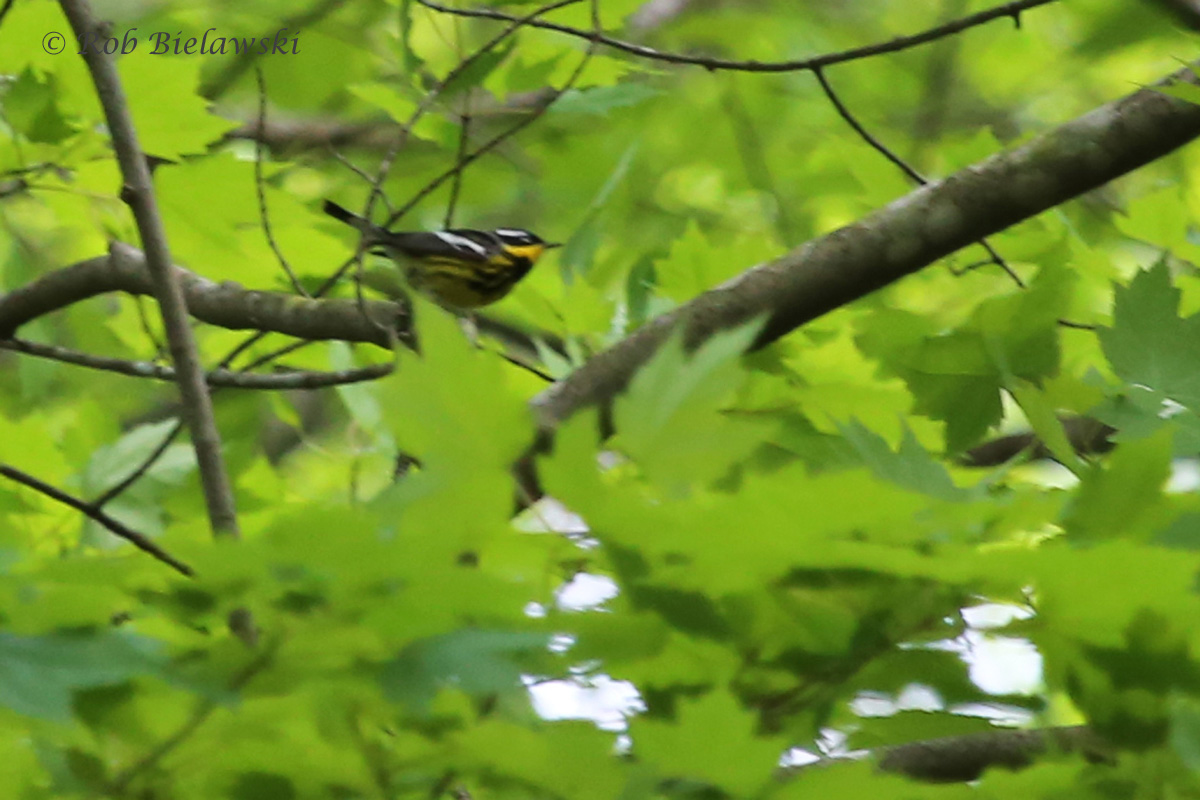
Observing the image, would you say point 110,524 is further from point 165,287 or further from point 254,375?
point 254,375

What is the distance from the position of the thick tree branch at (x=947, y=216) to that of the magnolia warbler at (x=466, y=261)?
7.95ft

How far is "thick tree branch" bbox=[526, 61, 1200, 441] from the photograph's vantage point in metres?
1.57

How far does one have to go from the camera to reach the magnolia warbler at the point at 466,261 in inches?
159

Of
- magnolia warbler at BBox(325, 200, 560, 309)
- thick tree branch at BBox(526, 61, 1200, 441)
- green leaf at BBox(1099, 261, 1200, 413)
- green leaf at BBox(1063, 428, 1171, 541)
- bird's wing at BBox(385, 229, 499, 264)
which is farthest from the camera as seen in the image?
magnolia warbler at BBox(325, 200, 560, 309)

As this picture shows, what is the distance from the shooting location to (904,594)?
2.79 ft

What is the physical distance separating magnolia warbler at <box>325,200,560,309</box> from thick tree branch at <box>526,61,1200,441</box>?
2.42 metres

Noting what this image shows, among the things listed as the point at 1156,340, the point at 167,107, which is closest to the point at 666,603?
the point at 1156,340

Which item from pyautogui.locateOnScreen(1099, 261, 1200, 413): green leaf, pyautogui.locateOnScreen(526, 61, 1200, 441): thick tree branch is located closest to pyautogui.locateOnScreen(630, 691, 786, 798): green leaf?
pyautogui.locateOnScreen(1099, 261, 1200, 413): green leaf

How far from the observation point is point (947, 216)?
64.2 inches

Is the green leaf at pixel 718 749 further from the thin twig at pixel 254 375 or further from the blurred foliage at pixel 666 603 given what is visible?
the thin twig at pixel 254 375

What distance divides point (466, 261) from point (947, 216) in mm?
2889

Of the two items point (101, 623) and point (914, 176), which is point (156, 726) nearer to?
point (101, 623)

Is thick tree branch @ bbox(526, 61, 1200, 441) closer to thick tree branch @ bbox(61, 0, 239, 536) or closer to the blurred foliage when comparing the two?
the blurred foliage

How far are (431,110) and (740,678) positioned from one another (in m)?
1.79
